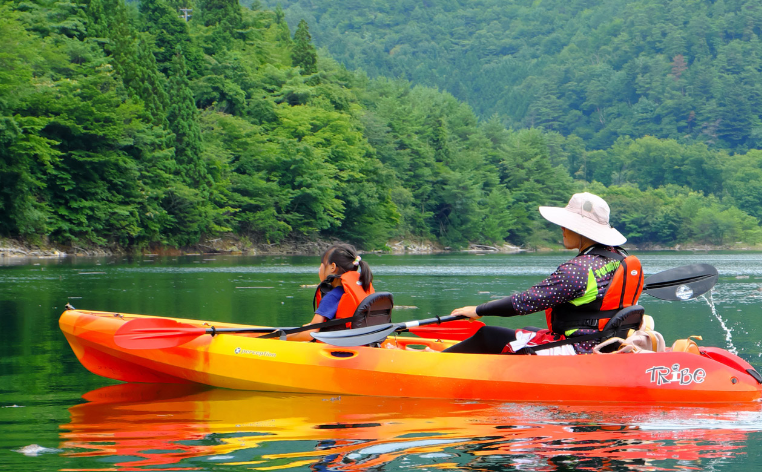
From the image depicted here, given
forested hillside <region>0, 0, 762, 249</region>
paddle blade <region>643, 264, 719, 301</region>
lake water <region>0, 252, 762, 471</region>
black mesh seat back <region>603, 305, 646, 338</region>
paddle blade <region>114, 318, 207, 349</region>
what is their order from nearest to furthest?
lake water <region>0, 252, 762, 471</region> → black mesh seat back <region>603, 305, 646, 338</region> → paddle blade <region>114, 318, 207, 349</region> → paddle blade <region>643, 264, 719, 301</region> → forested hillside <region>0, 0, 762, 249</region>

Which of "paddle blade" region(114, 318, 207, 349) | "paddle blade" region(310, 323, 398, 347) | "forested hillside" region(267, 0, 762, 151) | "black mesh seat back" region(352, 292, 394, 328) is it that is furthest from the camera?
"forested hillside" region(267, 0, 762, 151)

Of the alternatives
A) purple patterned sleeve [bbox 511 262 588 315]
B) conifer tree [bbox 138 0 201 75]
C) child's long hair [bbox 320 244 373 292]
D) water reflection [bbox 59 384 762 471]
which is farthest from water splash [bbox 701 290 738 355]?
conifer tree [bbox 138 0 201 75]

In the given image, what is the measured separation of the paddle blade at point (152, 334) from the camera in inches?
273

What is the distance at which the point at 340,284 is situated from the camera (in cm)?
687

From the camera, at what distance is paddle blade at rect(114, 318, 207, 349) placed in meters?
6.94

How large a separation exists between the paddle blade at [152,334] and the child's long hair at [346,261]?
4.01 feet

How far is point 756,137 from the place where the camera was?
12962 cm

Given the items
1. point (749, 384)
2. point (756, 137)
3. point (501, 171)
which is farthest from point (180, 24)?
point (756, 137)

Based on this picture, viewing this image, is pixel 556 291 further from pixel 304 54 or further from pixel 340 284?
pixel 304 54

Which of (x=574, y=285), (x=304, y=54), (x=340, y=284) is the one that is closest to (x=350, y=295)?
(x=340, y=284)

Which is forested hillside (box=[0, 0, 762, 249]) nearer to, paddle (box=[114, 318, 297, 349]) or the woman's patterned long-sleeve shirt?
paddle (box=[114, 318, 297, 349])

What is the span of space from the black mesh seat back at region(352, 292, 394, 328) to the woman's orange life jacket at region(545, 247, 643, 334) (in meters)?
1.34

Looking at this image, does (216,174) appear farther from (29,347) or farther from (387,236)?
(29,347)

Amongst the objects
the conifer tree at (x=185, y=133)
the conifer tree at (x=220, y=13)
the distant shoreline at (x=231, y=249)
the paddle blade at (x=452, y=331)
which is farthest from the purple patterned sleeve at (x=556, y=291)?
the conifer tree at (x=220, y=13)
